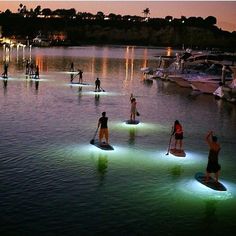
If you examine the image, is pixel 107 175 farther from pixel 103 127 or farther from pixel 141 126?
pixel 141 126

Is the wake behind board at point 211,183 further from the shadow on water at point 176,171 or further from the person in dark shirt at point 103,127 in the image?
the person in dark shirt at point 103,127

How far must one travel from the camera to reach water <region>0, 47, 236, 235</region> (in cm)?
1839

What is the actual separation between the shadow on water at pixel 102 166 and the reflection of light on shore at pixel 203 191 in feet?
12.9

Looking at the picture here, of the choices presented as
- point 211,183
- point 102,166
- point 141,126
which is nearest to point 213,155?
point 211,183

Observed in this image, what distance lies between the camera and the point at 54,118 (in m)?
39.3

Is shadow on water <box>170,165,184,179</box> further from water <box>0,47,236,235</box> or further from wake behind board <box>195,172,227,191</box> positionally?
wake behind board <box>195,172,227,191</box>

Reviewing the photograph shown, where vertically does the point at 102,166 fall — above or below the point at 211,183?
below

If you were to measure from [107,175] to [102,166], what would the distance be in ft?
4.93

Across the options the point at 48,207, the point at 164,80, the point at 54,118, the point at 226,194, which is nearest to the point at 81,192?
the point at 48,207

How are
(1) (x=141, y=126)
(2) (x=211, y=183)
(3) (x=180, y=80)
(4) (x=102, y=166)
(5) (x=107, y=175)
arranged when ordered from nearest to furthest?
(2) (x=211, y=183), (5) (x=107, y=175), (4) (x=102, y=166), (1) (x=141, y=126), (3) (x=180, y=80)

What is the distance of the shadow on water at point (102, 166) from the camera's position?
23.8 meters

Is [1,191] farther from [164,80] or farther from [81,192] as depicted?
[164,80]

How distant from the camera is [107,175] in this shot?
78.7 ft

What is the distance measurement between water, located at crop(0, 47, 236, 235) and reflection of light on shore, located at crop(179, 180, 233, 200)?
0.05 meters
